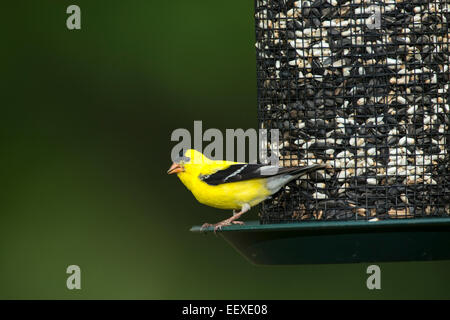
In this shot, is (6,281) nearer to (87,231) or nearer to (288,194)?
(87,231)

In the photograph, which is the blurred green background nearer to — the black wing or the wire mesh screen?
the black wing

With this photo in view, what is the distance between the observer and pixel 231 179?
5.82 metres

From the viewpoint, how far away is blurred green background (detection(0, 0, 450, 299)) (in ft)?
27.5

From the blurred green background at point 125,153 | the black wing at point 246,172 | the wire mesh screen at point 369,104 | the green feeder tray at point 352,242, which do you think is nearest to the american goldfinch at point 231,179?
the black wing at point 246,172

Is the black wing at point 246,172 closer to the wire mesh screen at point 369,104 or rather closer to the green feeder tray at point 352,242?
the wire mesh screen at point 369,104

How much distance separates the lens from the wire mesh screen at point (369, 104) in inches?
216

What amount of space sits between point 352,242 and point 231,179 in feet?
3.74

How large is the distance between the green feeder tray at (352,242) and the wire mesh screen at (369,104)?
45cm

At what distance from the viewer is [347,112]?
5.55m

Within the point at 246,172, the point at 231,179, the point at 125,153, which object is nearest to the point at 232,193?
the point at 231,179

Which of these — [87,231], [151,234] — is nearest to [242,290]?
[151,234]

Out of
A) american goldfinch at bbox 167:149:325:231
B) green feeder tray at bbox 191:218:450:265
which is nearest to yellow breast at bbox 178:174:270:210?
american goldfinch at bbox 167:149:325:231

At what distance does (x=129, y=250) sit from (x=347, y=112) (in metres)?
3.77

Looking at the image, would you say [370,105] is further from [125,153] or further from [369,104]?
[125,153]
